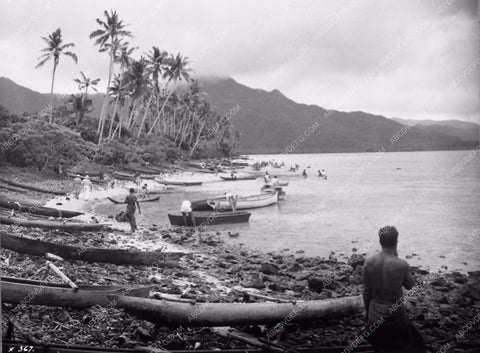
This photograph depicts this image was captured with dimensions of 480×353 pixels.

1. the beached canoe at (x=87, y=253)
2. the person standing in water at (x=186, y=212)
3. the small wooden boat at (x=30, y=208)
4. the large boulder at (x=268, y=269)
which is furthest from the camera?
the person standing in water at (x=186, y=212)

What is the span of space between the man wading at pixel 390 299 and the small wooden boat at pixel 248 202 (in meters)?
21.4

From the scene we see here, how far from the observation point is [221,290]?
11547 millimetres

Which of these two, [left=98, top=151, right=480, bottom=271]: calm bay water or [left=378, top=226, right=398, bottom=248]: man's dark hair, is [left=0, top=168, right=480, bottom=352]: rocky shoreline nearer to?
[left=98, top=151, right=480, bottom=271]: calm bay water

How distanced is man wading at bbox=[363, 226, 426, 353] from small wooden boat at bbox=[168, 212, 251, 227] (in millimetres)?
18002

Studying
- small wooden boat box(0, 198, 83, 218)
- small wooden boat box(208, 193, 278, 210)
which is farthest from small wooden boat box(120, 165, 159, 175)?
small wooden boat box(0, 198, 83, 218)

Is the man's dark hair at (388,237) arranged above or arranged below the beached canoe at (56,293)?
above

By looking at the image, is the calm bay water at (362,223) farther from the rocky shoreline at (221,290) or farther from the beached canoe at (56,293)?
the beached canoe at (56,293)

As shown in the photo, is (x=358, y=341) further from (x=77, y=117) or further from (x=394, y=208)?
(x=77, y=117)

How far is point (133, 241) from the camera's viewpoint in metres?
17.6

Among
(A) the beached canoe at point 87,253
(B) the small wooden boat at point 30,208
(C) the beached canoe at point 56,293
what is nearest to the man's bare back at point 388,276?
(C) the beached canoe at point 56,293

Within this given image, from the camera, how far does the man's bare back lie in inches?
217

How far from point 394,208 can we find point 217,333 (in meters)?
30.7

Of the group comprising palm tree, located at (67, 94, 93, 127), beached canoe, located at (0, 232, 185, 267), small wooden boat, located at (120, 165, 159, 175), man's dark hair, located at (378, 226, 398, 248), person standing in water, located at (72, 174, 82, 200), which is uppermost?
palm tree, located at (67, 94, 93, 127)

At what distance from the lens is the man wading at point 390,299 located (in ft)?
18.1
